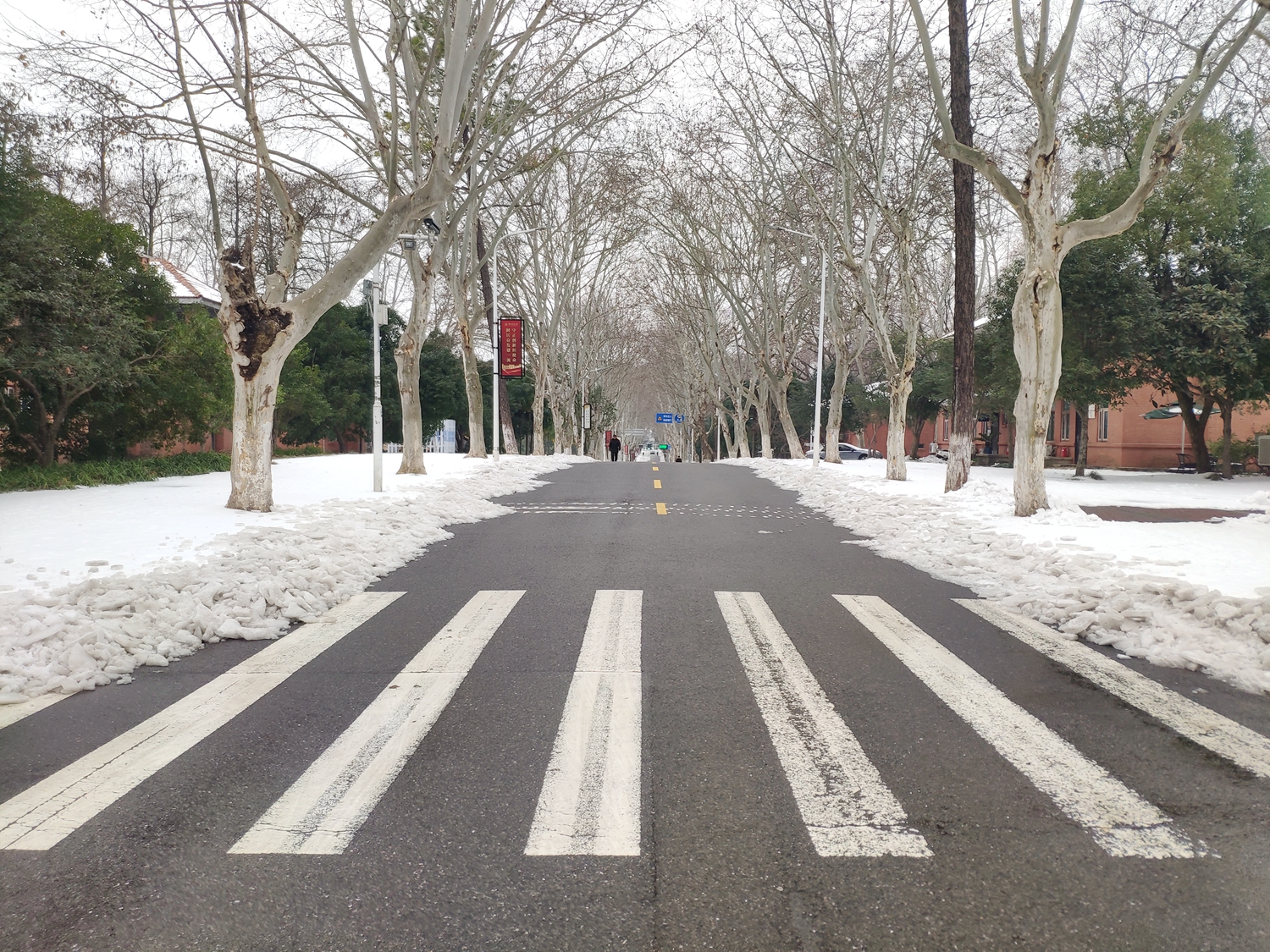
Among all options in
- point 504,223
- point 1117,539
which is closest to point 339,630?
point 1117,539

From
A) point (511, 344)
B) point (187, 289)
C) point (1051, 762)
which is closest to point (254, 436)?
point (1051, 762)

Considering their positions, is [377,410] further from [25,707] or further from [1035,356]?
[25,707]

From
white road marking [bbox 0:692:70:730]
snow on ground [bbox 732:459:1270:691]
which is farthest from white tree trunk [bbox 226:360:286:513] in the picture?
snow on ground [bbox 732:459:1270:691]

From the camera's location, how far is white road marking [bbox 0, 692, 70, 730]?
4.44 m

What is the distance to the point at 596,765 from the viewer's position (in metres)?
3.76

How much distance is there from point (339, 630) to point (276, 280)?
7.74m

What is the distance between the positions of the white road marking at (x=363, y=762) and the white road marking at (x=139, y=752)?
0.72 meters

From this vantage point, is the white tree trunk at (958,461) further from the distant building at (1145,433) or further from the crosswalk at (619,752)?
the distant building at (1145,433)

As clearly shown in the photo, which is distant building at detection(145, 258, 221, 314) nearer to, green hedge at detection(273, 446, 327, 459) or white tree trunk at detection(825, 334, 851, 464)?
green hedge at detection(273, 446, 327, 459)

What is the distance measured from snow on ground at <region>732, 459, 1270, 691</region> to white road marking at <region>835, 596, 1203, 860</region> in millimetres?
1494

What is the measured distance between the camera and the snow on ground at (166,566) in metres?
5.47

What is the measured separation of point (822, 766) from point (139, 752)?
318 cm

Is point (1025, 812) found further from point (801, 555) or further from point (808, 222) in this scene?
point (808, 222)

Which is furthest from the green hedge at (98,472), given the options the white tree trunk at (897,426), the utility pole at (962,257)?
the white tree trunk at (897,426)
